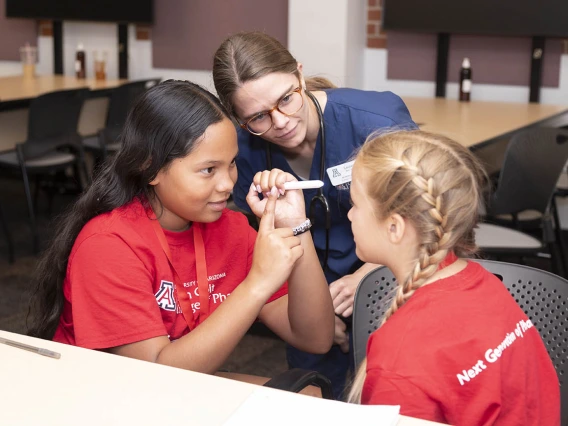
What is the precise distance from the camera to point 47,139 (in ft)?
13.5

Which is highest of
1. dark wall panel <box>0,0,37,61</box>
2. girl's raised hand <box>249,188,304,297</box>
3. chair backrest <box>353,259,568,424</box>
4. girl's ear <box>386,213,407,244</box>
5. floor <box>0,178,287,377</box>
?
dark wall panel <box>0,0,37,61</box>

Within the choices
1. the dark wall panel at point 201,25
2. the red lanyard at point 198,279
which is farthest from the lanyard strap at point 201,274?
the dark wall panel at point 201,25

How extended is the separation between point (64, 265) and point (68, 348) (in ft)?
0.99

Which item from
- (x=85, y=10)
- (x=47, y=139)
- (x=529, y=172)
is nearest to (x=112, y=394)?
(x=529, y=172)

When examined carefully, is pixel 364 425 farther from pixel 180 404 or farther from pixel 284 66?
pixel 284 66

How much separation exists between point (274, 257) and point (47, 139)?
3.06 meters

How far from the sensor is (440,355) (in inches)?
41.6

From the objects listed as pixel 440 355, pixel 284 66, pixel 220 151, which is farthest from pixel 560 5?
pixel 440 355

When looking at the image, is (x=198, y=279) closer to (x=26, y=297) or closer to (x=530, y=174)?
(x=530, y=174)

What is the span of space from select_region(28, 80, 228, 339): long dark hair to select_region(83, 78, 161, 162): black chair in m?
3.03

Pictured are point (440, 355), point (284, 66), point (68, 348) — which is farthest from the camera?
point (284, 66)

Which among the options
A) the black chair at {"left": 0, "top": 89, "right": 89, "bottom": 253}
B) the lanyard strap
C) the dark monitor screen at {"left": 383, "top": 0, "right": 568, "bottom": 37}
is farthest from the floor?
the dark monitor screen at {"left": 383, "top": 0, "right": 568, "bottom": 37}

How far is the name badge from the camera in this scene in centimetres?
179

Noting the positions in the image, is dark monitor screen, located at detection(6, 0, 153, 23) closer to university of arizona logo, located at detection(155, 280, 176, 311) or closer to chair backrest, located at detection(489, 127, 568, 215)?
chair backrest, located at detection(489, 127, 568, 215)
